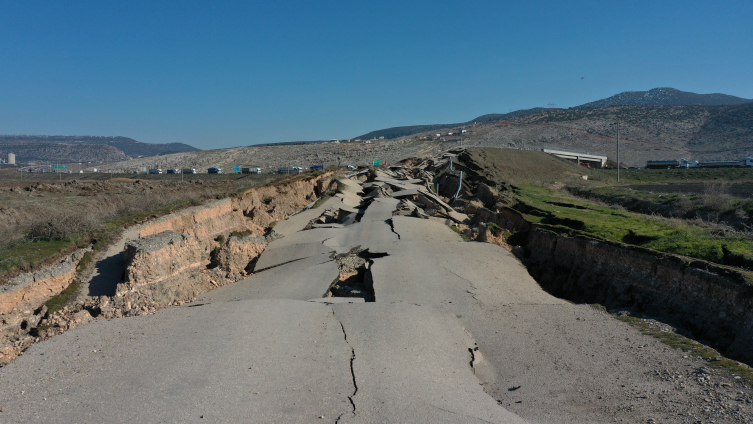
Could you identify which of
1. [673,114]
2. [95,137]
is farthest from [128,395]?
[95,137]

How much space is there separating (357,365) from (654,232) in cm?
863

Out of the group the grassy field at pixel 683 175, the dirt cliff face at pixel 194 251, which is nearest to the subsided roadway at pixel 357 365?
the dirt cliff face at pixel 194 251

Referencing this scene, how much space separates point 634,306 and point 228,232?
12.8 metres

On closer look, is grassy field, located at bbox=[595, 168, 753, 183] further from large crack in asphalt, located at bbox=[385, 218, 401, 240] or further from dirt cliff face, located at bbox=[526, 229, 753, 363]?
dirt cliff face, located at bbox=[526, 229, 753, 363]

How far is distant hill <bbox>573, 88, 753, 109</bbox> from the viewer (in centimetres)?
13324

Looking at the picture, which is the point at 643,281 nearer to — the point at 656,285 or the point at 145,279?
the point at 656,285

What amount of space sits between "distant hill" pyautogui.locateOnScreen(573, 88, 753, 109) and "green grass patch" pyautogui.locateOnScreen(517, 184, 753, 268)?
13350 centimetres

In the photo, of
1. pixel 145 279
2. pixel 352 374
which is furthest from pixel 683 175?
pixel 145 279

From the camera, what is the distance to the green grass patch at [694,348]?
5.16 meters

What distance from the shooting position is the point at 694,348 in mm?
6008

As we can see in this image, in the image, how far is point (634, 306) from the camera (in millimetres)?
8375

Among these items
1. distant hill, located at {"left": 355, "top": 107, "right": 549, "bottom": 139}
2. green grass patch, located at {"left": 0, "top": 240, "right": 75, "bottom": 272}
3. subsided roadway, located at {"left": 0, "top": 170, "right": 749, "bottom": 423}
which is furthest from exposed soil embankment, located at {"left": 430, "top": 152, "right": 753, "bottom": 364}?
distant hill, located at {"left": 355, "top": 107, "right": 549, "bottom": 139}

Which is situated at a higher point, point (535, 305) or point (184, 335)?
point (184, 335)

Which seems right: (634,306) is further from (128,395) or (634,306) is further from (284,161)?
(284,161)
